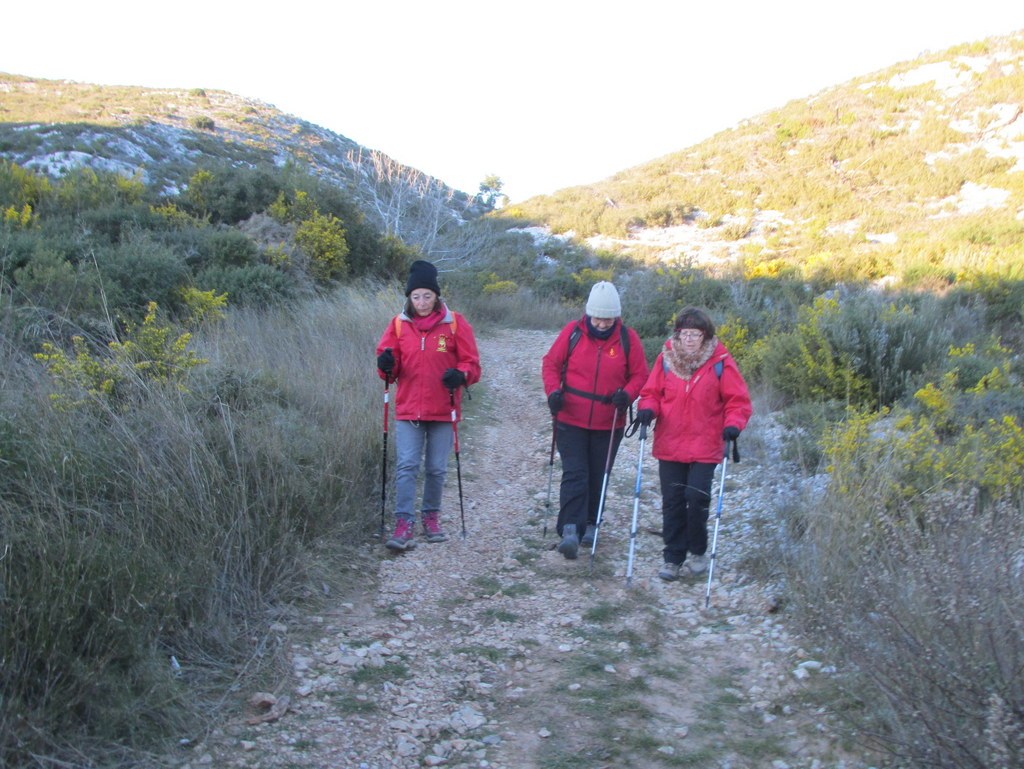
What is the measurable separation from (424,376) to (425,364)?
A: 89mm

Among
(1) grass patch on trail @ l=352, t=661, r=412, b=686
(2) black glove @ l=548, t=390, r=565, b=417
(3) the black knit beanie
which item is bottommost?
(1) grass patch on trail @ l=352, t=661, r=412, b=686

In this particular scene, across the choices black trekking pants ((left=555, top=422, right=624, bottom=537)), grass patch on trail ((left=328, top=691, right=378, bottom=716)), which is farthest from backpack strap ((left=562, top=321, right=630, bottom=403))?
grass patch on trail ((left=328, top=691, right=378, bottom=716))

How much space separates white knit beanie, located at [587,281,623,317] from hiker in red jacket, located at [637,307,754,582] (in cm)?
49

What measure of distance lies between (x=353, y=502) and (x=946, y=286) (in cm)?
1033

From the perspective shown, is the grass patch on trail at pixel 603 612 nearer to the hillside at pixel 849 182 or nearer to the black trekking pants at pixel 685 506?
the black trekking pants at pixel 685 506

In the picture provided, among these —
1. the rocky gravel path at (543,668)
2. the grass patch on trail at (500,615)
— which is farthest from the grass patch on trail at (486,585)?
the grass patch on trail at (500,615)

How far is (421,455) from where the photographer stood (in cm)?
627

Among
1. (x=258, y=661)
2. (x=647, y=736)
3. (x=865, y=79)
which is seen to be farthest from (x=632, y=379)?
(x=865, y=79)

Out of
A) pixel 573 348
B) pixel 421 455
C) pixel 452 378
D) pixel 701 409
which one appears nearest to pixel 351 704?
pixel 421 455

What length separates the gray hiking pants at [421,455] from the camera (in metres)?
6.21

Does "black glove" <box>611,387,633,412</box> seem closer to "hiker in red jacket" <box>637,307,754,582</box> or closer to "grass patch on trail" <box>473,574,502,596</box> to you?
"hiker in red jacket" <box>637,307,754,582</box>

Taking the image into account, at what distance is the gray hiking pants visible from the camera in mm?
6215

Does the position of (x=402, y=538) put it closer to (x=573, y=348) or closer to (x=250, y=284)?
(x=573, y=348)

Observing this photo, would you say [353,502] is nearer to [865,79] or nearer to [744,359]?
[744,359]
